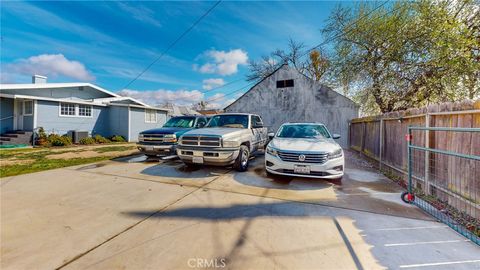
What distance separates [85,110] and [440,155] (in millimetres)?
19929

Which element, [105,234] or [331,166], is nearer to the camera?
[105,234]

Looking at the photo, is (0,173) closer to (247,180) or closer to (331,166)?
(247,180)

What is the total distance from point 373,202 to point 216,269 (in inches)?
133

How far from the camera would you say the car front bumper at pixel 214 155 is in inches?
215

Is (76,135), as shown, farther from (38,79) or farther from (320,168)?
(320,168)

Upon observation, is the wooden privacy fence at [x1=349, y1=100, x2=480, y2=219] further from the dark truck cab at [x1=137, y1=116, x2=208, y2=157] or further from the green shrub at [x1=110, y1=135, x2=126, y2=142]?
the green shrub at [x1=110, y1=135, x2=126, y2=142]

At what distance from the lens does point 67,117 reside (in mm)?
14367

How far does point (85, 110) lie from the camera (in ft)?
50.6

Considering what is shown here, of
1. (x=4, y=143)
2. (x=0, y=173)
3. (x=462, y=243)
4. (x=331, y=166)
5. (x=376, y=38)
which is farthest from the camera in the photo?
(x=4, y=143)

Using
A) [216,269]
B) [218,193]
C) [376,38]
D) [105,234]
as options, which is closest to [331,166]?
[218,193]

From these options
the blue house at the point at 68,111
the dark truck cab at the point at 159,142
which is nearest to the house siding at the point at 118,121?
the blue house at the point at 68,111

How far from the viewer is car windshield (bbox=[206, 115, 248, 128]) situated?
6.84 metres

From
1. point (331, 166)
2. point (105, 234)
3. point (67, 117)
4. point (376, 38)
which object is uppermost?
point (376, 38)

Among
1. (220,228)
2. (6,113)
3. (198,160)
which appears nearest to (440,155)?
(220,228)
